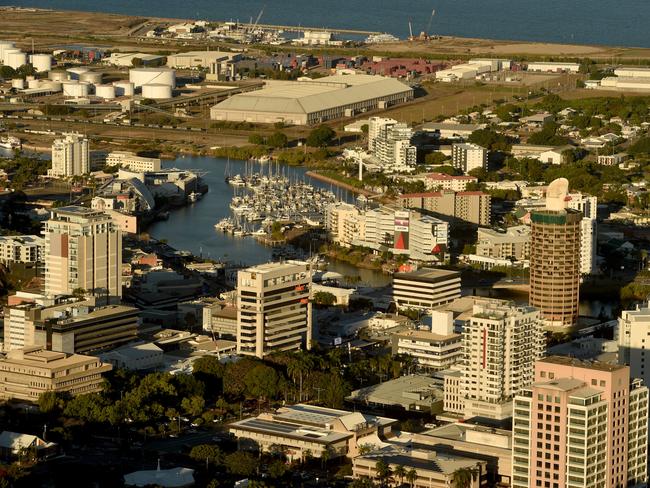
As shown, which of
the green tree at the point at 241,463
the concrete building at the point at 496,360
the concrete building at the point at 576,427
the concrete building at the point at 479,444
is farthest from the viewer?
the concrete building at the point at 496,360

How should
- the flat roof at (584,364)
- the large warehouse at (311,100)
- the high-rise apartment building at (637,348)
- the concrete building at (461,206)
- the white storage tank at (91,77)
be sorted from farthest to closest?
the white storage tank at (91,77) → the large warehouse at (311,100) → the concrete building at (461,206) → the high-rise apartment building at (637,348) → the flat roof at (584,364)

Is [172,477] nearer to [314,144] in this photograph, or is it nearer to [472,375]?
[472,375]

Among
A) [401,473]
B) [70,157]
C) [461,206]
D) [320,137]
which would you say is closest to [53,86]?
[320,137]

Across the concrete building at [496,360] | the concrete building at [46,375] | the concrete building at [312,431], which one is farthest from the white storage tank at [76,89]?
the concrete building at [312,431]

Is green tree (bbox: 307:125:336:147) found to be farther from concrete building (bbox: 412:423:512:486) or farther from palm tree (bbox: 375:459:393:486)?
palm tree (bbox: 375:459:393:486)

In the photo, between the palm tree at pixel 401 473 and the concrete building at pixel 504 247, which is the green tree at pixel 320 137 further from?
the palm tree at pixel 401 473

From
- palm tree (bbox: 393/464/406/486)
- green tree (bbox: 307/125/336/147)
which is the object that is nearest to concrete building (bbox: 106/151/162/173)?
green tree (bbox: 307/125/336/147)

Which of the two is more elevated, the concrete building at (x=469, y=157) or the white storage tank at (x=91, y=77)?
the white storage tank at (x=91, y=77)
